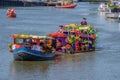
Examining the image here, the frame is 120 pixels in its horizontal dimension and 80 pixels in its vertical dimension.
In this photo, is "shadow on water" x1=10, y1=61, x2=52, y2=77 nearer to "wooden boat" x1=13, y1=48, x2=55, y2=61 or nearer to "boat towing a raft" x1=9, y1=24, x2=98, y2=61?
"wooden boat" x1=13, y1=48, x2=55, y2=61

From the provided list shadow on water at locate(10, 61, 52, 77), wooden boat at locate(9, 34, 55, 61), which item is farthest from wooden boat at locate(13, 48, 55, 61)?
shadow on water at locate(10, 61, 52, 77)

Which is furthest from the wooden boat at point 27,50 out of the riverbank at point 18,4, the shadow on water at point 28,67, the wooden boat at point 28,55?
the riverbank at point 18,4

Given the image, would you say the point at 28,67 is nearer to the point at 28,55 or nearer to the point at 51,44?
the point at 28,55

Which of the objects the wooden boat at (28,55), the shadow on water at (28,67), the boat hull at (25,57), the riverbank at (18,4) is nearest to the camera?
the shadow on water at (28,67)

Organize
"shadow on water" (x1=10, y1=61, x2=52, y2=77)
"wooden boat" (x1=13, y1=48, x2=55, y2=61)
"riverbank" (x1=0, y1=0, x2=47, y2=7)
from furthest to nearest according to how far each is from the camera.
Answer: "riverbank" (x1=0, y1=0, x2=47, y2=7) < "wooden boat" (x1=13, y1=48, x2=55, y2=61) < "shadow on water" (x1=10, y1=61, x2=52, y2=77)

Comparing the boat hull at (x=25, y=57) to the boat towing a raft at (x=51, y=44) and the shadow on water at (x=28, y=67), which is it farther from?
the shadow on water at (x=28, y=67)

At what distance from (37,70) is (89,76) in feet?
11.3

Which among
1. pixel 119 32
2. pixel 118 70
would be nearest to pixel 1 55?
pixel 118 70

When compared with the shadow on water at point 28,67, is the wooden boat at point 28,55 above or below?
above

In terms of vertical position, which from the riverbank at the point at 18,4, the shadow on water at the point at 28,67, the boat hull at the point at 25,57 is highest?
the boat hull at the point at 25,57

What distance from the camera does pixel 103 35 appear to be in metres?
54.2

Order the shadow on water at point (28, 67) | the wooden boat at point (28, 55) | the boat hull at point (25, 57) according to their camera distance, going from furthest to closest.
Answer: the boat hull at point (25, 57), the wooden boat at point (28, 55), the shadow on water at point (28, 67)

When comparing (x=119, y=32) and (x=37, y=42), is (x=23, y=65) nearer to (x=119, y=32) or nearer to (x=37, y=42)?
(x=37, y=42)

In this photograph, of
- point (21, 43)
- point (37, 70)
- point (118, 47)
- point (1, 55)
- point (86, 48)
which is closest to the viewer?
point (37, 70)
